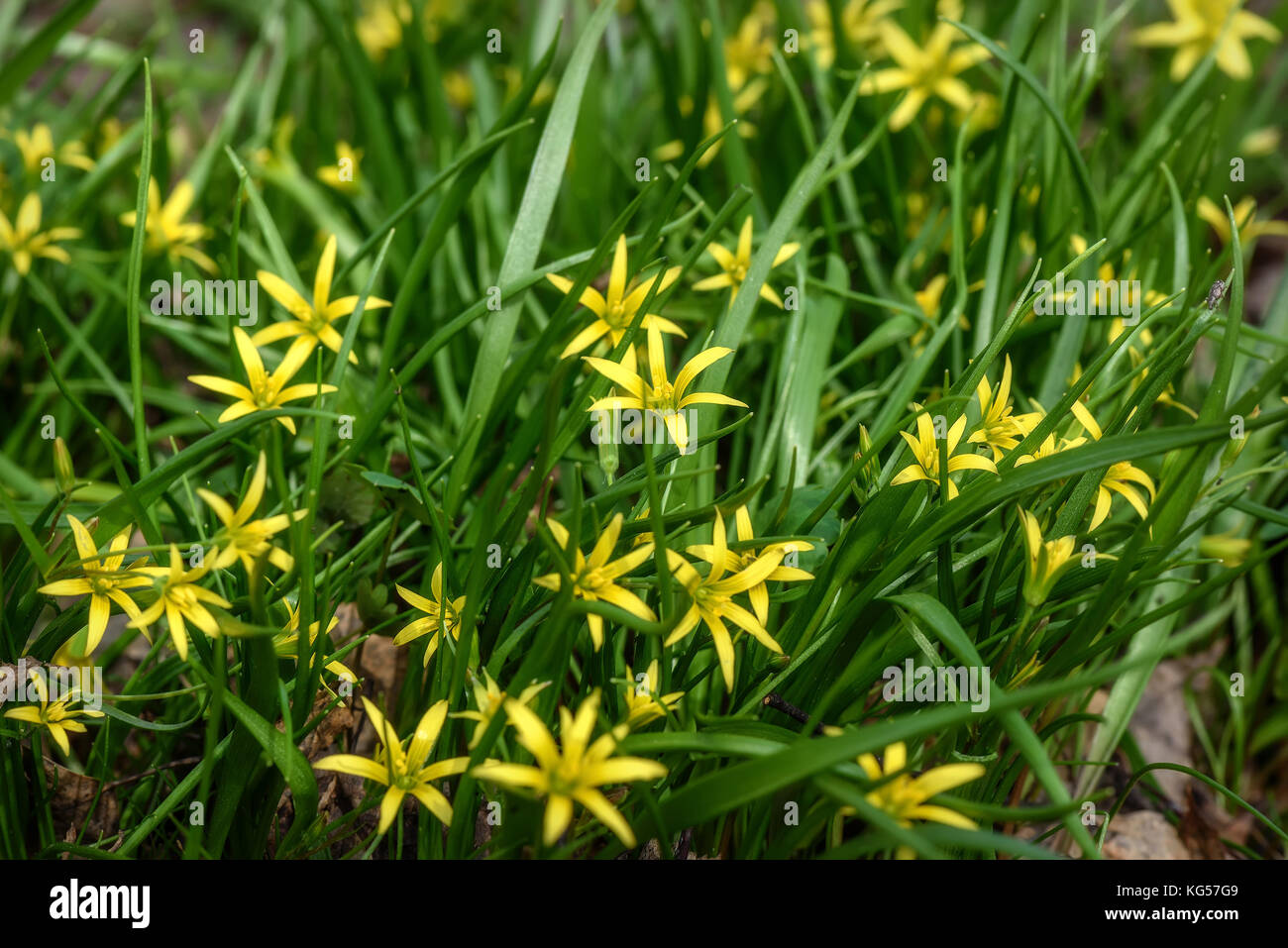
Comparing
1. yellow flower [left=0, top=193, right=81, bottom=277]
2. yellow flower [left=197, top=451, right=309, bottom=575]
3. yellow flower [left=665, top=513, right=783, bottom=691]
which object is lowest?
yellow flower [left=665, top=513, right=783, bottom=691]

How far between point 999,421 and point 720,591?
0.53 metres

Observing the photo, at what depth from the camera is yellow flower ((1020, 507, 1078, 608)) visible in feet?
4.55

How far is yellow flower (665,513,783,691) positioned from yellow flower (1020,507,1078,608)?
0.35m

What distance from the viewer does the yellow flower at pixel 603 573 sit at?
137 cm

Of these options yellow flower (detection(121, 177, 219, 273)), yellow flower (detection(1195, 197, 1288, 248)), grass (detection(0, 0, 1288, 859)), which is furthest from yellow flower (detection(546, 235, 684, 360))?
yellow flower (detection(1195, 197, 1288, 248))

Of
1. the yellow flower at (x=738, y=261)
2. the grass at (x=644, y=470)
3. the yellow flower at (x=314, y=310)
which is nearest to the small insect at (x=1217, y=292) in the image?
the grass at (x=644, y=470)

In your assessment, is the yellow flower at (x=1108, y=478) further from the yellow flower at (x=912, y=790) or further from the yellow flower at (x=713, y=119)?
the yellow flower at (x=713, y=119)

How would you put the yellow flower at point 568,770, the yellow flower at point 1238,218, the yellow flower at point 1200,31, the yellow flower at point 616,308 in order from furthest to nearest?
the yellow flower at point 1200,31
the yellow flower at point 1238,218
the yellow flower at point 616,308
the yellow flower at point 568,770

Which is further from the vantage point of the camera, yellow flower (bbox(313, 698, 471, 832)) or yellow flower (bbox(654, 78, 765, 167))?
yellow flower (bbox(654, 78, 765, 167))

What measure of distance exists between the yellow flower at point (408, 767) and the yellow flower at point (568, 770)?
0.17 m

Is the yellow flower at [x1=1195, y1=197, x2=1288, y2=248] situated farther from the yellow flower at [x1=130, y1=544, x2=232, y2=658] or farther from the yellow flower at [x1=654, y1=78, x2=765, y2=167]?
the yellow flower at [x1=130, y1=544, x2=232, y2=658]

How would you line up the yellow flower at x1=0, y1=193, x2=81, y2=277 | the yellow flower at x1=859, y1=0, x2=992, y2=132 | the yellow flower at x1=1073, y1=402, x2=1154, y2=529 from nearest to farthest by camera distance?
1. the yellow flower at x1=1073, y1=402, x2=1154, y2=529
2. the yellow flower at x1=0, y1=193, x2=81, y2=277
3. the yellow flower at x1=859, y1=0, x2=992, y2=132
